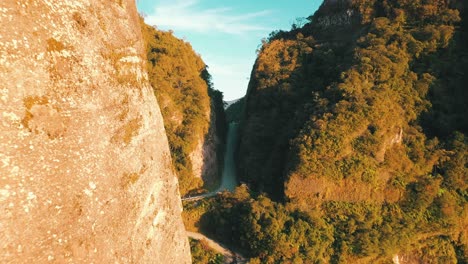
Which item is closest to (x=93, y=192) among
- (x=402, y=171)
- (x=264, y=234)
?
(x=264, y=234)

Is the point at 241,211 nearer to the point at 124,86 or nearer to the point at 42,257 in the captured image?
the point at 124,86

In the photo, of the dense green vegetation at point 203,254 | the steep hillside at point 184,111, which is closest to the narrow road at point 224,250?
the dense green vegetation at point 203,254

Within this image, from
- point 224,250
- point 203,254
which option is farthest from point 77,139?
point 224,250

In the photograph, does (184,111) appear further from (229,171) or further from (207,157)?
(229,171)

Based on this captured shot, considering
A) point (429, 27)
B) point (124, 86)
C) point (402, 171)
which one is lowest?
point (402, 171)

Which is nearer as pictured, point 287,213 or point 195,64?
point 287,213

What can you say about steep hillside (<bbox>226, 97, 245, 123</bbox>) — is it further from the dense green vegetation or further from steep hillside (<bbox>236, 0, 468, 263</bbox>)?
the dense green vegetation

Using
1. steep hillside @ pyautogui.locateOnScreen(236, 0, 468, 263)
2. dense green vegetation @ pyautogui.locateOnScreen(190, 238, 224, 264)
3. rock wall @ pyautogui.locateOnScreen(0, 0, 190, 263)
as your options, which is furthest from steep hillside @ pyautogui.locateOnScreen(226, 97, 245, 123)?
rock wall @ pyautogui.locateOnScreen(0, 0, 190, 263)
